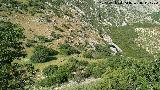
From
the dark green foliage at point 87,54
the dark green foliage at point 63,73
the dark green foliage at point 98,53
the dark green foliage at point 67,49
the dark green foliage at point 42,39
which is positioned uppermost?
the dark green foliage at point 42,39

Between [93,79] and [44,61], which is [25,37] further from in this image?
[93,79]

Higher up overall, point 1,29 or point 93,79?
point 1,29

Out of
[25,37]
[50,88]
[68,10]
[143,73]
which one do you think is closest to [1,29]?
[25,37]

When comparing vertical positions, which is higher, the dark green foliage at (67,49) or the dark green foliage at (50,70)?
the dark green foliage at (50,70)

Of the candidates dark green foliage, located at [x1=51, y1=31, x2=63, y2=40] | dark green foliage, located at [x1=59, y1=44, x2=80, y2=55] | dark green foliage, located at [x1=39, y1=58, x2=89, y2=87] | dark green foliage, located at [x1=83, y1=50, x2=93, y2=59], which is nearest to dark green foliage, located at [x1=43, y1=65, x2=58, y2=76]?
dark green foliage, located at [x1=39, y1=58, x2=89, y2=87]

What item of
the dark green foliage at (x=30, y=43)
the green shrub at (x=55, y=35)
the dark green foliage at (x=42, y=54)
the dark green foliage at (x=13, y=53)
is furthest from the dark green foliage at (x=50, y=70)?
the green shrub at (x=55, y=35)

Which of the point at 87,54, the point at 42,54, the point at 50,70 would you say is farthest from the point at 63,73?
the point at 87,54

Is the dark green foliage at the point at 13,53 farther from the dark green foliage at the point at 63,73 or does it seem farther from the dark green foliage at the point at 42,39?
the dark green foliage at the point at 42,39
